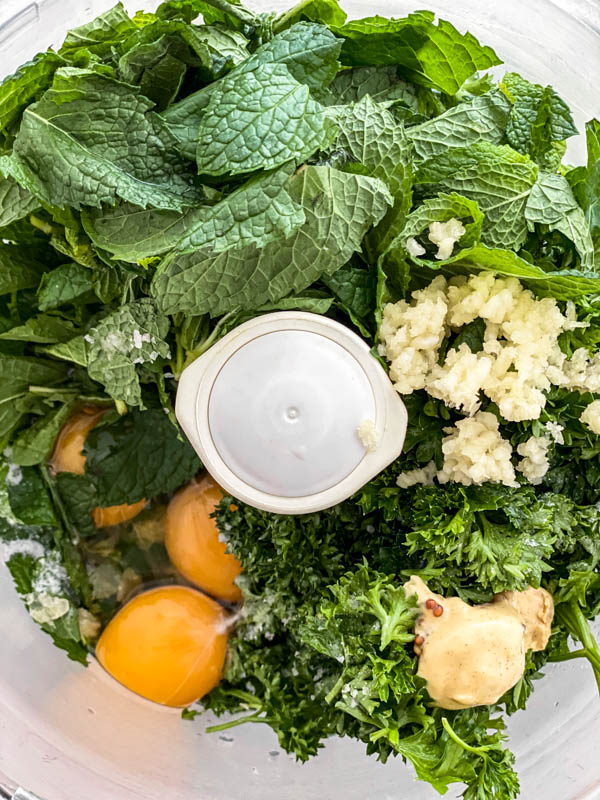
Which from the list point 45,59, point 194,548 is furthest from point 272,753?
point 45,59

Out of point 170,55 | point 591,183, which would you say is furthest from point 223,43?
point 591,183

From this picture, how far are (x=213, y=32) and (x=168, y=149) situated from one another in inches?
6.9

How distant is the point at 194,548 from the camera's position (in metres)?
1.25

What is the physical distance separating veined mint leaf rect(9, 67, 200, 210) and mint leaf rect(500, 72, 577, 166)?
0.44m

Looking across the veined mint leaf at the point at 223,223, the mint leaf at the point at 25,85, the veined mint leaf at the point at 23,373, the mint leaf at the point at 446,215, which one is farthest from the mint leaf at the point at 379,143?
the veined mint leaf at the point at 23,373

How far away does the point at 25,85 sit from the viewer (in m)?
0.95

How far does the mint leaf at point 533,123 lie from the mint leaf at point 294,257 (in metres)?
0.24

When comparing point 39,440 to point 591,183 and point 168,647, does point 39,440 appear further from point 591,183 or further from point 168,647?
point 591,183

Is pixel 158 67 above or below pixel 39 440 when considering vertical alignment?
above

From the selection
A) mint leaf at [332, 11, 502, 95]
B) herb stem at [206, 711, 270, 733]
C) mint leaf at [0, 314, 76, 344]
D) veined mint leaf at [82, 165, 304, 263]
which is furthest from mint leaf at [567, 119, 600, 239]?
herb stem at [206, 711, 270, 733]

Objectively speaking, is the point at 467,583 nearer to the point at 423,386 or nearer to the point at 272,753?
the point at 423,386

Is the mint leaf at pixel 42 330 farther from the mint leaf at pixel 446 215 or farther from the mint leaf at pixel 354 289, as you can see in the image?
the mint leaf at pixel 446 215

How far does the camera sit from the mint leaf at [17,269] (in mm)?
1103

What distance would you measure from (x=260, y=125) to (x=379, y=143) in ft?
0.55
